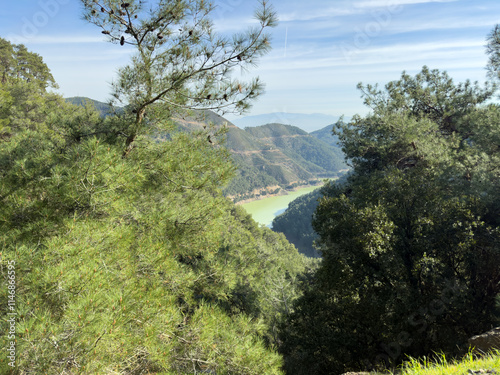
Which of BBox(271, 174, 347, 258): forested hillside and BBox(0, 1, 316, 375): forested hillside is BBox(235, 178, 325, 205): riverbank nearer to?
BBox(271, 174, 347, 258): forested hillside

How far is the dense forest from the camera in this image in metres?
2.23

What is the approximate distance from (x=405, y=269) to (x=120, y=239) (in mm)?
5451

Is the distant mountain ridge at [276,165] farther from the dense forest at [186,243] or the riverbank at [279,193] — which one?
the dense forest at [186,243]

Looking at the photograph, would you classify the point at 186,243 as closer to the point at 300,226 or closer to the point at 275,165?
the point at 300,226

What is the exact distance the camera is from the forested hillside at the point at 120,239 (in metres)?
2.05

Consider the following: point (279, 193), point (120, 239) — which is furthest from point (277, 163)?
point (120, 239)

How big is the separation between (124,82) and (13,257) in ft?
9.73

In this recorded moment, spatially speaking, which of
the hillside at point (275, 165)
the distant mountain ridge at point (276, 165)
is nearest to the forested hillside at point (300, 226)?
the distant mountain ridge at point (276, 165)

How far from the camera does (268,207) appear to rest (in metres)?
106

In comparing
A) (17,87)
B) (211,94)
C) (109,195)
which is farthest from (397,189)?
(17,87)

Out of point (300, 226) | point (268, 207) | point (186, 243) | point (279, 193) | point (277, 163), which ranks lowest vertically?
point (300, 226)

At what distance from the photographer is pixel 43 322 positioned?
1918 mm

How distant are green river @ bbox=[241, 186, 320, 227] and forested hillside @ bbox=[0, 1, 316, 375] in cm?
8153

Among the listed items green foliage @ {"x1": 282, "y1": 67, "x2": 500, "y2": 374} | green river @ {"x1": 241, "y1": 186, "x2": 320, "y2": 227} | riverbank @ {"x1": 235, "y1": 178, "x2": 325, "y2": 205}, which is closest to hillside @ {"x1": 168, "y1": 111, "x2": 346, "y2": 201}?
riverbank @ {"x1": 235, "y1": 178, "x2": 325, "y2": 205}
